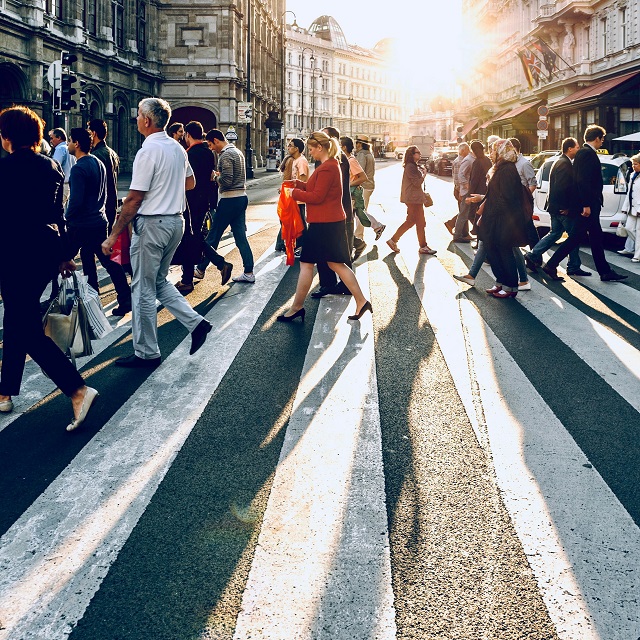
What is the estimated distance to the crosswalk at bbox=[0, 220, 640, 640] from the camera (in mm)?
2836

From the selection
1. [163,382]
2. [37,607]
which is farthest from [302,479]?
[163,382]

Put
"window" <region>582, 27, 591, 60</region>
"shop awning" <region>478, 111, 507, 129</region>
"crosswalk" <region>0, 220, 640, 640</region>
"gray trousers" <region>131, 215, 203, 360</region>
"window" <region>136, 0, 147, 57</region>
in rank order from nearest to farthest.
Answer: "crosswalk" <region>0, 220, 640, 640</region> < "gray trousers" <region>131, 215, 203, 360</region> < "window" <region>582, 27, 591, 60</region> < "window" <region>136, 0, 147, 57</region> < "shop awning" <region>478, 111, 507, 129</region>

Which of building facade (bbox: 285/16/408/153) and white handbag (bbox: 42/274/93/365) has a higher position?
building facade (bbox: 285/16/408/153)

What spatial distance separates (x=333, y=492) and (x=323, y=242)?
13.2 ft

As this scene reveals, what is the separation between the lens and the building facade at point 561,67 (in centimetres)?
3092

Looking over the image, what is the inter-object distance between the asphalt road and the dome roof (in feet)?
377

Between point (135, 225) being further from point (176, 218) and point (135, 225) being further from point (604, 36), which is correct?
point (604, 36)

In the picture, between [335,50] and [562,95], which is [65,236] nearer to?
[562,95]

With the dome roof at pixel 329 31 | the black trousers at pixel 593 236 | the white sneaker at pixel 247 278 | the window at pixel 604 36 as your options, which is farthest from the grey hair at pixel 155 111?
the dome roof at pixel 329 31

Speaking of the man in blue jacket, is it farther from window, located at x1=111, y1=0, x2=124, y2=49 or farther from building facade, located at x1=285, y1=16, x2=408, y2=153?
building facade, located at x1=285, y1=16, x2=408, y2=153

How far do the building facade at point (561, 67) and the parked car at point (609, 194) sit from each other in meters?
15.2

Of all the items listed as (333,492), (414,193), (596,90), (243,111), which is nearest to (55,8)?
(243,111)

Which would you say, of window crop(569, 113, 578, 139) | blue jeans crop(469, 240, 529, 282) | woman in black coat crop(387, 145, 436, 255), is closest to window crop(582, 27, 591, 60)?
window crop(569, 113, 578, 139)

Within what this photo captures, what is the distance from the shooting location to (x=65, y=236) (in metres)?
5.11
